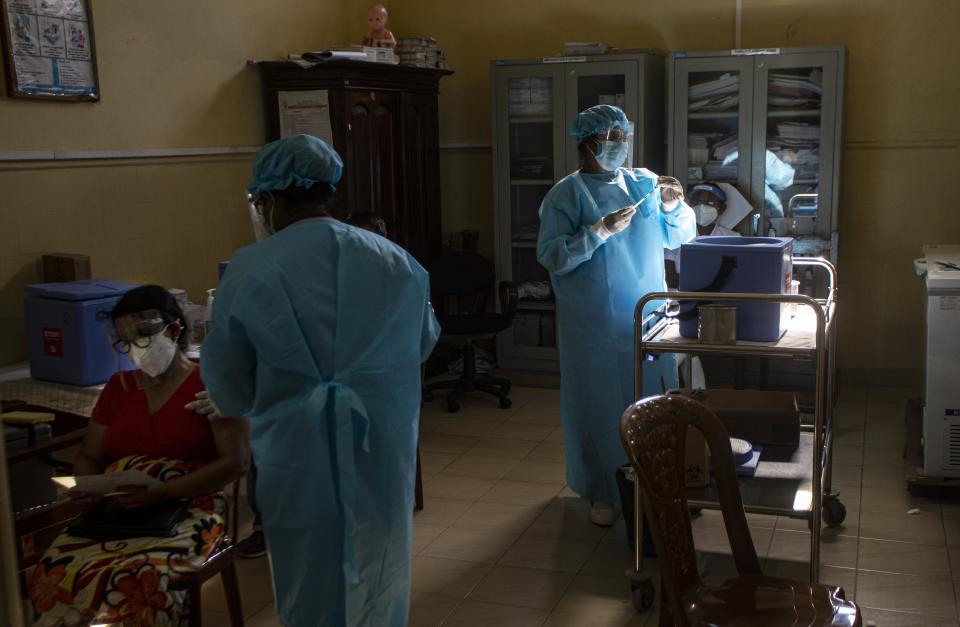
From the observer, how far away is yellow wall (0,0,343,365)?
360cm

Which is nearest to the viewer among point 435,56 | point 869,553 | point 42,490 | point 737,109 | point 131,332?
point 131,332

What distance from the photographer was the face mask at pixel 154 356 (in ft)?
8.34

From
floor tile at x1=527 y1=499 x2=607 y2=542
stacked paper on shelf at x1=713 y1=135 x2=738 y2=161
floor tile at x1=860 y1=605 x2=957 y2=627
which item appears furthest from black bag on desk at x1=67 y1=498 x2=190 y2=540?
stacked paper on shelf at x1=713 y1=135 x2=738 y2=161

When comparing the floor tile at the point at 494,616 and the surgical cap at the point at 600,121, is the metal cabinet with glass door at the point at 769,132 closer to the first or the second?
the surgical cap at the point at 600,121

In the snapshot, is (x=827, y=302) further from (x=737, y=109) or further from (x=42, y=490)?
(x=42, y=490)

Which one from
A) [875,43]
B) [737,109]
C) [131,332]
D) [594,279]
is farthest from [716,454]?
[875,43]

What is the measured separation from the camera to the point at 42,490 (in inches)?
120

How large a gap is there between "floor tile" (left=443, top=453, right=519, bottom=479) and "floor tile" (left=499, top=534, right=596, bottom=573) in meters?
0.69

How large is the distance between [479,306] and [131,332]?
11.4ft

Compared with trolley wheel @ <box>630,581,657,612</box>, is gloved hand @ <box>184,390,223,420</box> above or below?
above

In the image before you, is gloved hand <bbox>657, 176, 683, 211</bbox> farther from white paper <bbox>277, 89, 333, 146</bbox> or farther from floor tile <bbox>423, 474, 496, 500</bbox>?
white paper <bbox>277, 89, 333, 146</bbox>

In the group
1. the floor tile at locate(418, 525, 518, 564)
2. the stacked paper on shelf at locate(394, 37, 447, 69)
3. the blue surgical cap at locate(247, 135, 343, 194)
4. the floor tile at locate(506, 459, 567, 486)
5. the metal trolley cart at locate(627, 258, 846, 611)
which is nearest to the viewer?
the blue surgical cap at locate(247, 135, 343, 194)

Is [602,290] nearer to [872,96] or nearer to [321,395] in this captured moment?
[321,395]

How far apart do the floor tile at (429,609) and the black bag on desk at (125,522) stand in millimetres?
863
